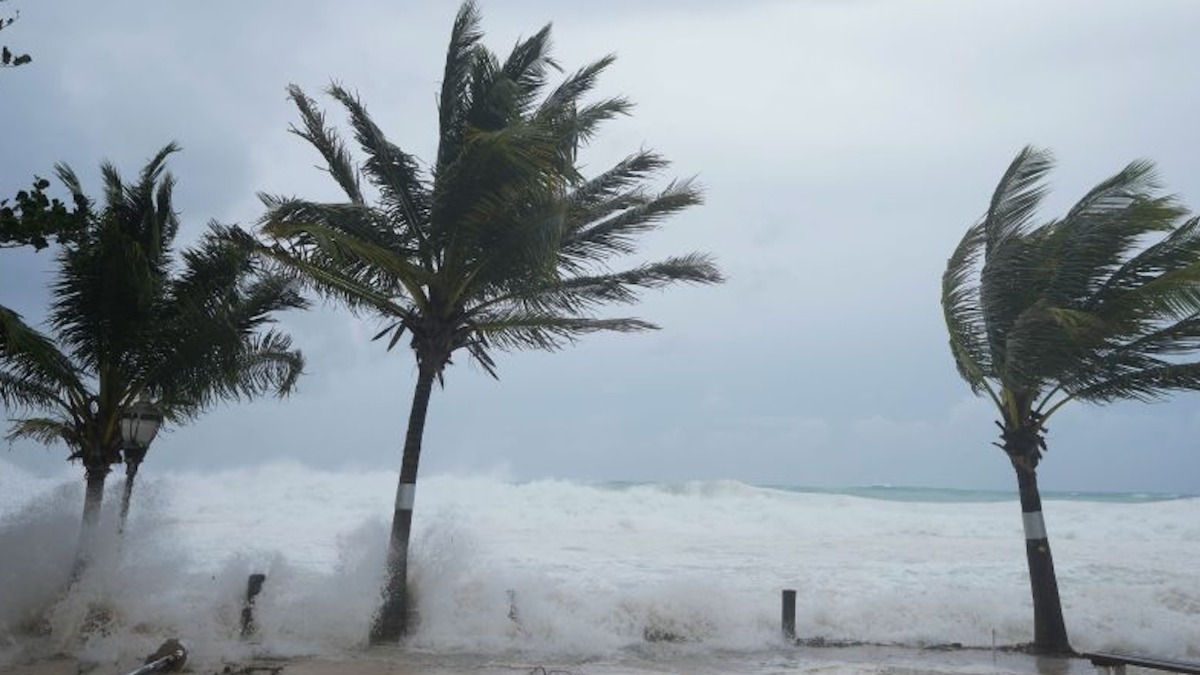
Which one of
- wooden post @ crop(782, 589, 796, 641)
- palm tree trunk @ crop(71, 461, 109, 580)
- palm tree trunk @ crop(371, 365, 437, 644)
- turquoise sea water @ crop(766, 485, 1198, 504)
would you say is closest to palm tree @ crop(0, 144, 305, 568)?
palm tree trunk @ crop(71, 461, 109, 580)

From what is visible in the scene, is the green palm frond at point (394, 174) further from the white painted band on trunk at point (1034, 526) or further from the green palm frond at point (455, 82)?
the white painted band on trunk at point (1034, 526)

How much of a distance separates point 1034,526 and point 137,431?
11.5 meters

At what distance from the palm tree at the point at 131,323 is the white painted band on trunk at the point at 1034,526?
10745 mm

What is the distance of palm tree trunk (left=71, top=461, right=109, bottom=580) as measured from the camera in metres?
12.5

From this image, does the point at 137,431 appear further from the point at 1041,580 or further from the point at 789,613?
the point at 1041,580

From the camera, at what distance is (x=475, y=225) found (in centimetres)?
1197

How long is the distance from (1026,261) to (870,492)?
49.0m

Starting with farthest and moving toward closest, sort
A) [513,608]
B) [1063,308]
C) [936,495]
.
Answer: [936,495] → [513,608] → [1063,308]

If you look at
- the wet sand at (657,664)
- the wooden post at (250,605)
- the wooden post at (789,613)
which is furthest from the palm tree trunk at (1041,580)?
the wooden post at (250,605)

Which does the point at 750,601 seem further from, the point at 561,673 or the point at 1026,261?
the point at 1026,261

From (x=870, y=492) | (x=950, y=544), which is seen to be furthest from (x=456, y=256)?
(x=870, y=492)

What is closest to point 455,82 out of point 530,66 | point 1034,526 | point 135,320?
point 530,66

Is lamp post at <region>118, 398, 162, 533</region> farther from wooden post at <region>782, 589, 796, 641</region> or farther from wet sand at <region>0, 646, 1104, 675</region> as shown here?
wooden post at <region>782, 589, 796, 641</region>

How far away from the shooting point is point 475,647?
12688 millimetres
